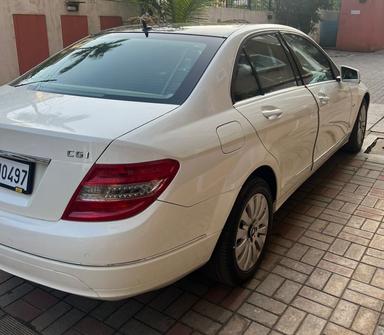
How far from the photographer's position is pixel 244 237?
9.07ft

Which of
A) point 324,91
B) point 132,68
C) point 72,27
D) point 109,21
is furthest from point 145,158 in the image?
point 109,21

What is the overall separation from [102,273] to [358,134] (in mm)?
4176

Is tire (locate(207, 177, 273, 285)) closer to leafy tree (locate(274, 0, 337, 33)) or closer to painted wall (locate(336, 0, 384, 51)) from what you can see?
leafy tree (locate(274, 0, 337, 33))

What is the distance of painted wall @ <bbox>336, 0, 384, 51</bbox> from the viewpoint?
69.6 feet

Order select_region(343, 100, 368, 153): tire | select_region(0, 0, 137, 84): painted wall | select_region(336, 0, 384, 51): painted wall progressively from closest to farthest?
select_region(343, 100, 368, 153): tire → select_region(0, 0, 137, 84): painted wall → select_region(336, 0, 384, 51): painted wall

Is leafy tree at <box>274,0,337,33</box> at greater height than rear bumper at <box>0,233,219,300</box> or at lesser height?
greater

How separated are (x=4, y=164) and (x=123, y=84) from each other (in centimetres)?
80

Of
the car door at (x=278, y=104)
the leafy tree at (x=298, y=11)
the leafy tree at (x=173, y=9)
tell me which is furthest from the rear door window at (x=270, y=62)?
the leafy tree at (x=298, y=11)

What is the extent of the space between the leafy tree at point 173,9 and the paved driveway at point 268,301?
696cm

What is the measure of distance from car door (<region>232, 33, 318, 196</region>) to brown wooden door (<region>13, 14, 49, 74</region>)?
20.4 feet

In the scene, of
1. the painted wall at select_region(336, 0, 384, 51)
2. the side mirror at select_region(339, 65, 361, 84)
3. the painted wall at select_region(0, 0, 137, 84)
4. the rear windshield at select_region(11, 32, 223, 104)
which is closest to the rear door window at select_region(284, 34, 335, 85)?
the side mirror at select_region(339, 65, 361, 84)

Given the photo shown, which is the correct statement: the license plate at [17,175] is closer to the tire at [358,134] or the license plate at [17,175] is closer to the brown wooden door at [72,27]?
the tire at [358,134]

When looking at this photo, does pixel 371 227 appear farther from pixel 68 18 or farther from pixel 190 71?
→ pixel 68 18

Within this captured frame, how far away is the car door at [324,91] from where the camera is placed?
3.72 meters
